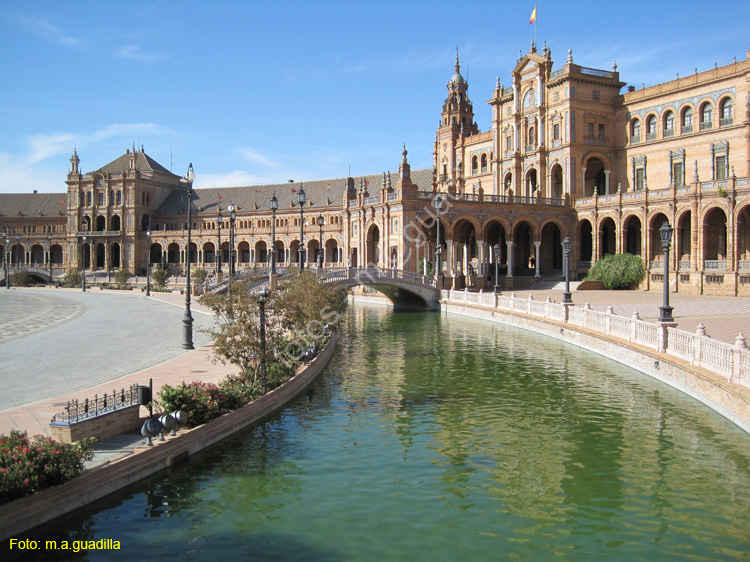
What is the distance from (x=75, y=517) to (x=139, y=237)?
99.2 meters

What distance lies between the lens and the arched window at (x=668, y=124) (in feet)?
187

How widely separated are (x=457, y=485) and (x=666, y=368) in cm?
1061

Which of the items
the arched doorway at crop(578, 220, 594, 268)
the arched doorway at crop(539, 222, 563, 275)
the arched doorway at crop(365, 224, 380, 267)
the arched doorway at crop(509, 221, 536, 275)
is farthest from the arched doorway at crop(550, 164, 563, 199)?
the arched doorway at crop(365, 224, 380, 267)

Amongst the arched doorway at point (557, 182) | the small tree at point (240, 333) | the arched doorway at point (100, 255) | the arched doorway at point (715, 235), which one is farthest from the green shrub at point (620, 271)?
the arched doorway at point (100, 255)

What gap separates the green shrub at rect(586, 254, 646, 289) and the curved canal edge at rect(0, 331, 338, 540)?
42.5m

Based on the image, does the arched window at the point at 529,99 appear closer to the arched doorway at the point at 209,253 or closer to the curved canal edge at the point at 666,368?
the curved canal edge at the point at 666,368

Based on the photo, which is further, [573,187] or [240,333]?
[573,187]

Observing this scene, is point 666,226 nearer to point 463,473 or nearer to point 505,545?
point 463,473

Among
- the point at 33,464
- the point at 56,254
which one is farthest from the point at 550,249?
the point at 56,254

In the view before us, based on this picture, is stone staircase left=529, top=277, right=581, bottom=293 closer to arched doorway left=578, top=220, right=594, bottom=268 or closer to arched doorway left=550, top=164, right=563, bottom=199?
arched doorway left=578, top=220, right=594, bottom=268

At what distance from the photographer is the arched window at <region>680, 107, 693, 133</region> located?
181 feet

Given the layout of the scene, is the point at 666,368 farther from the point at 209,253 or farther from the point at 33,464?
the point at 209,253

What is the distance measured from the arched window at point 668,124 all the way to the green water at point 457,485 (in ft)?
146

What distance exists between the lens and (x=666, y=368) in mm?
19219
